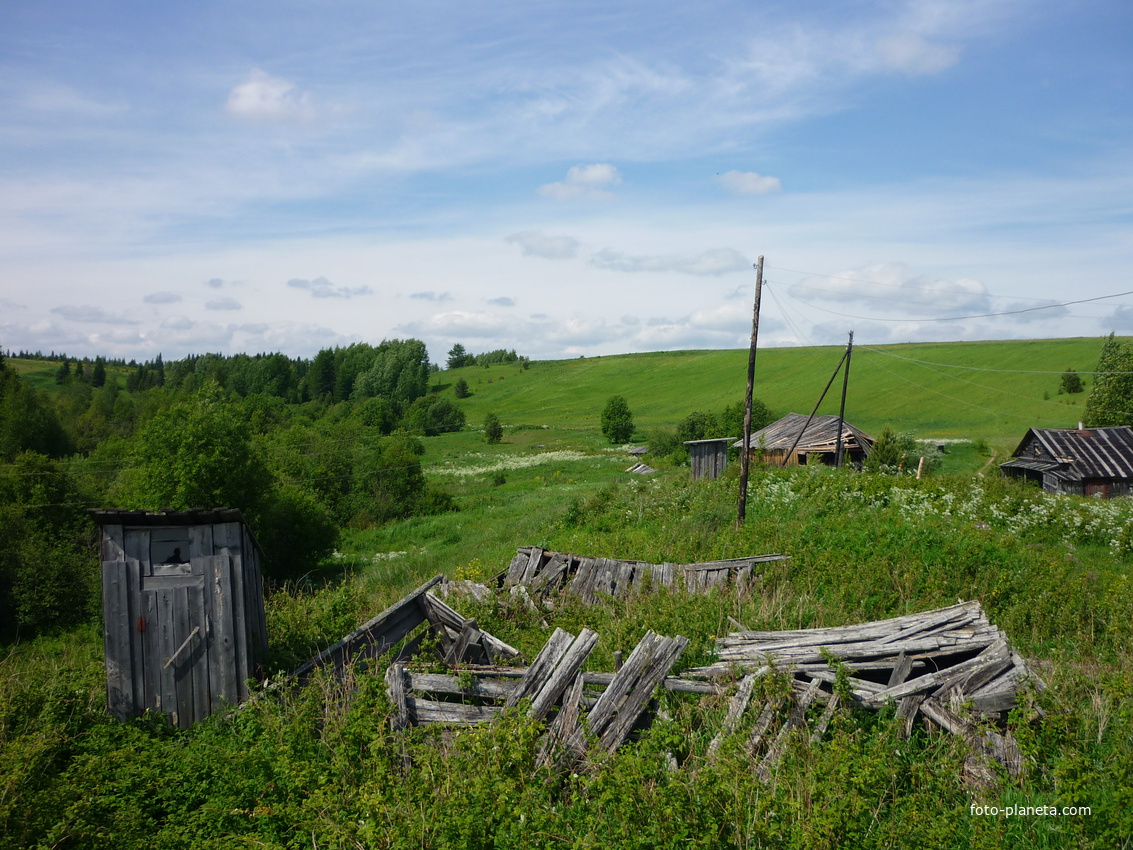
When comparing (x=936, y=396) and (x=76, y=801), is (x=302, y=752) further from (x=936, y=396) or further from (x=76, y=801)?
(x=936, y=396)

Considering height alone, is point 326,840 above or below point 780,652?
below

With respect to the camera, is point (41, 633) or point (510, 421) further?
point (510, 421)

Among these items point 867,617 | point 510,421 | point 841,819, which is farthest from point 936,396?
point 841,819

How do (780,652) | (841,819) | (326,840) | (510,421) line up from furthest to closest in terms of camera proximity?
(510,421) → (780,652) → (326,840) → (841,819)

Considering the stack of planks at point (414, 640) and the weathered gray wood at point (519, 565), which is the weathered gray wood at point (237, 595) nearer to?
the stack of planks at point (414, 640)

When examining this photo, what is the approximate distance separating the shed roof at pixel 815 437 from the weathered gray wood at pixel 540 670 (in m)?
31.1

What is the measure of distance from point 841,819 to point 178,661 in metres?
6.98

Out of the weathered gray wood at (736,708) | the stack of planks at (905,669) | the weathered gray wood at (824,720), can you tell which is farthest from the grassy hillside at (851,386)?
the weathered gray wood at (736,708)

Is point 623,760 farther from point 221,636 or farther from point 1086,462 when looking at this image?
point 1086,462

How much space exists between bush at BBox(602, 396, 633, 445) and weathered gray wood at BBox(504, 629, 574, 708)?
208ft

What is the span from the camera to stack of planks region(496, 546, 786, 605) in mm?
11227

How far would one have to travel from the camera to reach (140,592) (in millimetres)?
7805

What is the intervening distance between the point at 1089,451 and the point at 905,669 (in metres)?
34.3

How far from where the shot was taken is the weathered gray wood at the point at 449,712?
649cm
